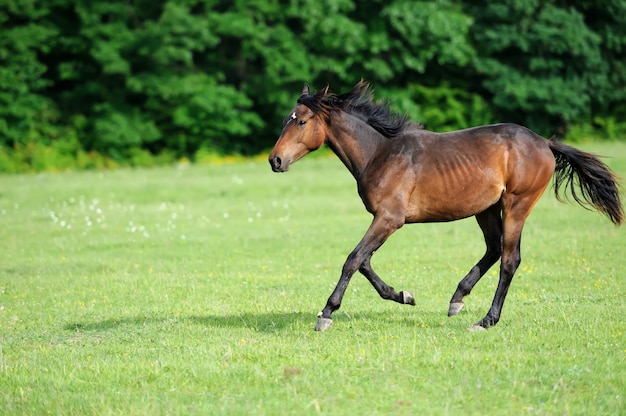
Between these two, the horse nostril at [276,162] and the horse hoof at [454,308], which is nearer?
the horse nostril at [276,162]

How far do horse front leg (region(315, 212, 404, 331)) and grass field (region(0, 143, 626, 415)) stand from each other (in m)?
0.24

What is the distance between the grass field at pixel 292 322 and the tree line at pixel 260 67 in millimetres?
19632

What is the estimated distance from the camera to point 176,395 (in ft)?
23.6

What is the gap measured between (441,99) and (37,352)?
1461 inches

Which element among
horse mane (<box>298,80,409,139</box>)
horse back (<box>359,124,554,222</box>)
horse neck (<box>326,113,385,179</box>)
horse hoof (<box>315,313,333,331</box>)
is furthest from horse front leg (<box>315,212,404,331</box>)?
horse mane (<box>298,80,409,139</box>)

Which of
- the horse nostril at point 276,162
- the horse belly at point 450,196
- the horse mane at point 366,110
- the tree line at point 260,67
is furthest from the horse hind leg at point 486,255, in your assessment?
the tree line at point 260,67

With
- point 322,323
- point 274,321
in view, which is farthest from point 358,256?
point 274,321

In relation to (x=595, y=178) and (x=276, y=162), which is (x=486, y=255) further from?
(x=276, y=162)

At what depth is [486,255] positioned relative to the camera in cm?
1010

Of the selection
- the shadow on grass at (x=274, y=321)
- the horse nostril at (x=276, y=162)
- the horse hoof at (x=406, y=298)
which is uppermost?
the horse nostril at (x=276, y=162)

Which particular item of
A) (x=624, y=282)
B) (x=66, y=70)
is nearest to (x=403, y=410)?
(x=624, y=282)

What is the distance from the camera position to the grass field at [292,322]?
7027mm

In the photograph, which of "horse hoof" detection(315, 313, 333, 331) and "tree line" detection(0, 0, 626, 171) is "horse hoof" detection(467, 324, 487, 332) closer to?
"horse hoof" detection(315, 313, 333, 331)

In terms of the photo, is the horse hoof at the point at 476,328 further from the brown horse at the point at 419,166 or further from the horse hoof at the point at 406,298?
the horse hoof at the point at 406,298
